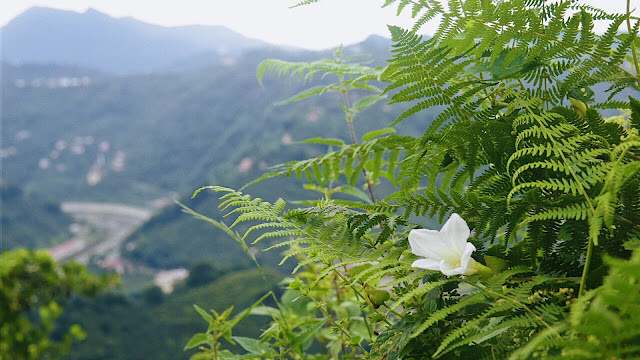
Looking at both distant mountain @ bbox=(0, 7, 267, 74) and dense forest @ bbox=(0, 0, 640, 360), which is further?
distant mountain @ bbox=(0, 7, 267, 74)

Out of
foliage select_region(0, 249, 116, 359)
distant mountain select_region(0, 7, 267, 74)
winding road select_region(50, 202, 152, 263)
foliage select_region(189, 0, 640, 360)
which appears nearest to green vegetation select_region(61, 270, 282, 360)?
foliage select_region(0, 249, 116, 359)

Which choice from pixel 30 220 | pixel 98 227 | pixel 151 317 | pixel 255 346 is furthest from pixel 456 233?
pixel 98 227

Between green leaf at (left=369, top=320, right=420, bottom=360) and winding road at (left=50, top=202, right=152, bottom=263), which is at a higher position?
green leaf at (left=369, top=320, right=420, bottom=360)

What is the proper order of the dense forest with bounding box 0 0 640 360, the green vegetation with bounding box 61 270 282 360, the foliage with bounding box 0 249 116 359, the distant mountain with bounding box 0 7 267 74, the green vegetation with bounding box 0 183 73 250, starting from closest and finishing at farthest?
the dense forest with bounding box 0 0 640 360
the green vegetation with bounding box 61 270 282 360
the foliage with bounding box 0 249 116 359
the green vegetation with bounding box 0 183 73 250
the distant mountain with bounding box 0 7 267 74

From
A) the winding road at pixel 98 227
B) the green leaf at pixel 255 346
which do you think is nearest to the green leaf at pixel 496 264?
the green leaf at pixel 255 346

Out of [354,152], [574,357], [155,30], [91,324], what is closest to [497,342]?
[574,357]

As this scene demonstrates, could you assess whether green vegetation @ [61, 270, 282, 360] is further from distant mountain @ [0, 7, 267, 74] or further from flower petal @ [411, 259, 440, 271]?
distant mountain @ [0, 7, 267, 74]
